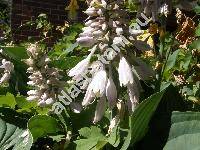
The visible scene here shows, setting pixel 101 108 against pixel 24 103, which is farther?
pixel 24 103

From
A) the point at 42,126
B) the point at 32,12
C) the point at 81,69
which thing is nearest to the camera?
the point at 81,69

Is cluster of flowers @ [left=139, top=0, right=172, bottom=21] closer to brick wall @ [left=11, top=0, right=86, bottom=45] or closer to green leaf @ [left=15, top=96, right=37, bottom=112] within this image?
green leaf @ [left=15, top=96, right=37, bottom=112]

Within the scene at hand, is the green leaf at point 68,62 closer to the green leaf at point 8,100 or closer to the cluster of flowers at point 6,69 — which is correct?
the green leaf at point 8,100

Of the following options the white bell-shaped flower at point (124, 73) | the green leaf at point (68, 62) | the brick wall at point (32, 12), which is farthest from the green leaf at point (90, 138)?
the brick wall at point (32, 12)

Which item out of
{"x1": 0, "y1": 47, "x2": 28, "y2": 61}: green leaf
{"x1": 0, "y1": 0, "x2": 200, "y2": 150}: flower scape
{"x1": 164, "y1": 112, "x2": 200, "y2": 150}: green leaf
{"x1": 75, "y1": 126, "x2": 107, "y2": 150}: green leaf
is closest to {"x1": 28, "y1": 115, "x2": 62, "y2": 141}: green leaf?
{"x1": 0, "y1": 0, "x2": 200, "y2": 150}: flower scape

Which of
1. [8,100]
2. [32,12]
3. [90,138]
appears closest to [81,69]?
[90,138]

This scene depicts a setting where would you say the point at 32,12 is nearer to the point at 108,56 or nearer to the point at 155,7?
the point at 155,7

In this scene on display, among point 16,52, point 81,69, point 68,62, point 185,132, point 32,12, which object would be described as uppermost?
point 32,12
